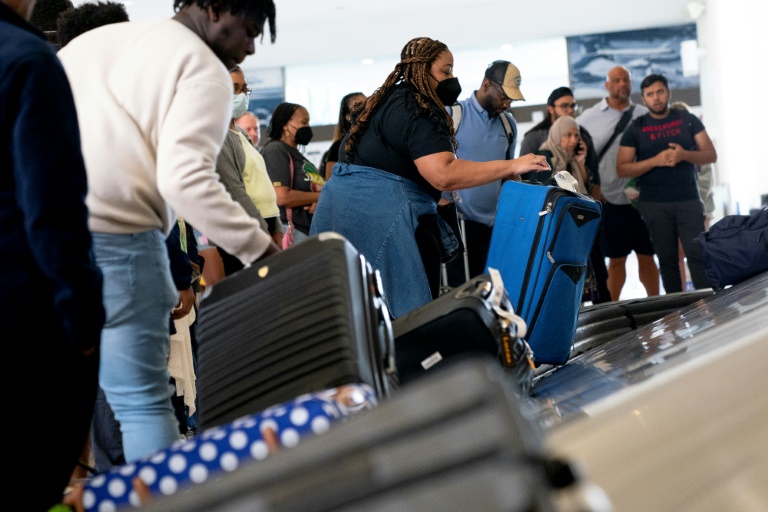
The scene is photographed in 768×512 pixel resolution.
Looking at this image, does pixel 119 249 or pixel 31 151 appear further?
pixel 119 249

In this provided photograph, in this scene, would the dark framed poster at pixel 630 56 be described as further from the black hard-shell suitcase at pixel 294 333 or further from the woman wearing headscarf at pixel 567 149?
the black hard-shell suitcase at pixel 294 333

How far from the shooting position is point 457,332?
8.10 feet

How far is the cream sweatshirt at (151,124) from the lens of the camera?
5.73 ft

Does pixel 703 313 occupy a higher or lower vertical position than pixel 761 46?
lower

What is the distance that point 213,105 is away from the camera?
1771 mm

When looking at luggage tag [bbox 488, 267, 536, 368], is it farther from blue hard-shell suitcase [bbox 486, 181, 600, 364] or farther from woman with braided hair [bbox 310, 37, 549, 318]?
blue hard-shell suitcase [bbox 486, 181, 600, 364]

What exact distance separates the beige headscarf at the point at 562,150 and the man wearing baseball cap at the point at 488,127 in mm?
787

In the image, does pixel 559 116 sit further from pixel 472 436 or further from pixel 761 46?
pixel 472 436

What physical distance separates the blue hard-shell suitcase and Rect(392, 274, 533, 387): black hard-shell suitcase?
0.91 m

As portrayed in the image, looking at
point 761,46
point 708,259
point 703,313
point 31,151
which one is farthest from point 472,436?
point 761,46

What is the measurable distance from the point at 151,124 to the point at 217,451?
72cm

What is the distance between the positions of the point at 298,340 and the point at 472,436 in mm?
1004

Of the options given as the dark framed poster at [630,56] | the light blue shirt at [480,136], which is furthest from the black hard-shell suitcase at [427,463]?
the dark framed poster at [630,56]

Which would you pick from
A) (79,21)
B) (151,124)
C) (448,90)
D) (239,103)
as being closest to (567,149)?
(239,103)
